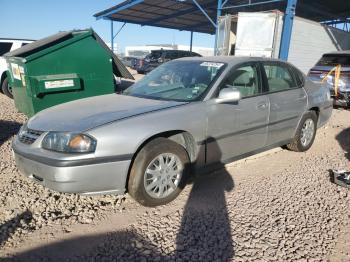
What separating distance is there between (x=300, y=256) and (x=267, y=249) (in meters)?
0.26

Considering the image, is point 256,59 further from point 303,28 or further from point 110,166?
point 303,28

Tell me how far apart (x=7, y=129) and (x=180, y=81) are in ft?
12.6

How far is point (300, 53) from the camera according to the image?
498 inches

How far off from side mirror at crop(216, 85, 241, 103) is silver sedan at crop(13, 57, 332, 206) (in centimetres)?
1

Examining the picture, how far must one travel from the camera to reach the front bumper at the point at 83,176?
9.12 ft

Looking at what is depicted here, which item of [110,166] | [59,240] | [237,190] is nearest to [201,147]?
[237,190]

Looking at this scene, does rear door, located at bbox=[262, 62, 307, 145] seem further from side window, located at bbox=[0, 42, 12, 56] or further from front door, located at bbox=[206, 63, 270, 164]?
side window, located at bbox=[0, 42, 12, 56]

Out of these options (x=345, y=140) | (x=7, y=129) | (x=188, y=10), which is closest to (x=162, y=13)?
(x=188, y=10)

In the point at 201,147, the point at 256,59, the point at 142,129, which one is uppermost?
the point at 256,59

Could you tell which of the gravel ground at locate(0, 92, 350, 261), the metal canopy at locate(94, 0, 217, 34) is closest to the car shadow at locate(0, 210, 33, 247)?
the gravel ground at locate(0, 92, 350, 261)

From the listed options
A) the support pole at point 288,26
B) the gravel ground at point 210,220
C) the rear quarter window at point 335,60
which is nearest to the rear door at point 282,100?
the gravel ground at point 210,220

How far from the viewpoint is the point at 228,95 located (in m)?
3.50

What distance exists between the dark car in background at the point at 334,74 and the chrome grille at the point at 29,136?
7825mm

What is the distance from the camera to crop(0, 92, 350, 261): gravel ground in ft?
8.55
